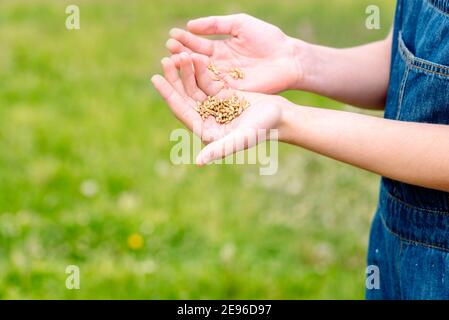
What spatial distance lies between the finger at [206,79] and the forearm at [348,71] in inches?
8.7

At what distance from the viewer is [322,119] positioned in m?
1.49

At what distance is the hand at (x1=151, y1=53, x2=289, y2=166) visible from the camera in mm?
1416

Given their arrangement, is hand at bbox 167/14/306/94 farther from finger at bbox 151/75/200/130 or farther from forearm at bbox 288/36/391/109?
finger at bbox 151/75/200/130

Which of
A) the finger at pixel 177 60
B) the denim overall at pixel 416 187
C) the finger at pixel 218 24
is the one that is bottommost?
the denim overall at pixel 416 187

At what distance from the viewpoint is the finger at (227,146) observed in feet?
4.60

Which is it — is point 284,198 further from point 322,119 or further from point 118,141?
point 322,119

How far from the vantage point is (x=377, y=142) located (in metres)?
1.48

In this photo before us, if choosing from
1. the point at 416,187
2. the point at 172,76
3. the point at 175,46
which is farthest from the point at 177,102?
the point at 416,187

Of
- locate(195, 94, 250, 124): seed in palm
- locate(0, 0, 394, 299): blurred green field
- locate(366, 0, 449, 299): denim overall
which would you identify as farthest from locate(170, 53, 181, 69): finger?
locate(0, 0, 394, 299): blurred green field

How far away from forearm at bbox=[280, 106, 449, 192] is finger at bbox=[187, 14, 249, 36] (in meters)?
0.38

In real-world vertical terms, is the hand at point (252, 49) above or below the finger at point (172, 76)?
above

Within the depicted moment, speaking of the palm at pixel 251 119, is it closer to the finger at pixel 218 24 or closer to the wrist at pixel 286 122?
the wrist at pixel 286 122

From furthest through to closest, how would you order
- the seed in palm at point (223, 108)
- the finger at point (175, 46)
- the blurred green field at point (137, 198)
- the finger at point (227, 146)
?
the blurred green field at point (137, 198) → the finger at point (175, 46) → the seed in palm at point (223, 108) → the finger at point (227, 146)

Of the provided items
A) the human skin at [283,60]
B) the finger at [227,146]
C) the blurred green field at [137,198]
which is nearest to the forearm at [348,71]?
the human skin at [283,60]
